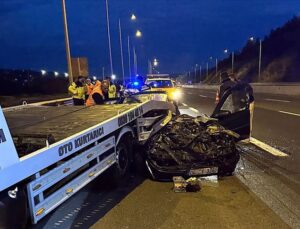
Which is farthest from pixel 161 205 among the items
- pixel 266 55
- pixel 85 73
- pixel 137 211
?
pixel 266 55

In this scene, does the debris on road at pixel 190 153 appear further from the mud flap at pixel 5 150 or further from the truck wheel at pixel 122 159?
the mud flap at pixel 5 150

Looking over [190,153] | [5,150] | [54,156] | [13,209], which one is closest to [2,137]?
[5,150]

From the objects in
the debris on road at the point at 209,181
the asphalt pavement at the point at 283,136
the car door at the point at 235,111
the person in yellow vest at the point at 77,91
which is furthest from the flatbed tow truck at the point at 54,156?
the person in yellow vest at the point at 77,91

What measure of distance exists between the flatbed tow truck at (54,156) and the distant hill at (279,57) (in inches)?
2541

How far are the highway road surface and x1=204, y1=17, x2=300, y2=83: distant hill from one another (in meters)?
64.1

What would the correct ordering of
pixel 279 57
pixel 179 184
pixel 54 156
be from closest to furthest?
pixel 54 156, pixel 179 184, pixel 279 57

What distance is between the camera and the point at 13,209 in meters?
3.46

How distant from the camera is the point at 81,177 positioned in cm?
498

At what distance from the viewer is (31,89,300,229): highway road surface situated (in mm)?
4902

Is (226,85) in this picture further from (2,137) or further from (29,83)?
(29,83)

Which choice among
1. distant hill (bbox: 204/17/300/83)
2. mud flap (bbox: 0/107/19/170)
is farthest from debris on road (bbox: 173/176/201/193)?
distant hill (bbox: 204/17/300/83)

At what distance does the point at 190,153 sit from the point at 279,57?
83.6 m

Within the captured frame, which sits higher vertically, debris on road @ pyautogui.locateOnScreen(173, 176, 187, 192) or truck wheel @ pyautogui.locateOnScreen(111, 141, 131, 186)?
truck wheel @ pyautogui.locateOnScreen(111, 141, 131, 186)

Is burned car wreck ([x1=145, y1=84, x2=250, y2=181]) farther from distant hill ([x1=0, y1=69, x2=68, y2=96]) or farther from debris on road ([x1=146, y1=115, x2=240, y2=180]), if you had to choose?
distant hill ([x1=0, y1=69, x2=68, y2=96])
